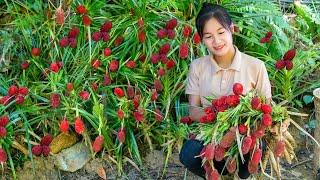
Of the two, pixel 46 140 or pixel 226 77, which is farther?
pixel 46 140

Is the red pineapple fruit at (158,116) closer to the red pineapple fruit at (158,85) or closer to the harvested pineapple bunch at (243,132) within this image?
the red pineapple fruit at (158,85)

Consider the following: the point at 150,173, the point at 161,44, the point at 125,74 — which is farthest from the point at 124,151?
the point at 161,44

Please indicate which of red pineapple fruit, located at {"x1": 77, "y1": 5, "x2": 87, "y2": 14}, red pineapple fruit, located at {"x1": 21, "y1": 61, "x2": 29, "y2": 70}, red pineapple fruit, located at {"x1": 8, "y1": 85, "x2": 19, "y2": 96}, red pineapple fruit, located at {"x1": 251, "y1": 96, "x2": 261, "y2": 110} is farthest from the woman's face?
red pineapple fruit, located at {"x1": 21, "y1": 61, "x2": 29, "y2": 70}

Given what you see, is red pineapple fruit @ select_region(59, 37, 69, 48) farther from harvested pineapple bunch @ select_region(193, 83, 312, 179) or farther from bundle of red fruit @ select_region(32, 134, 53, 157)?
harvested pineapple bunch @ select_region(193, 83, 312, 179)

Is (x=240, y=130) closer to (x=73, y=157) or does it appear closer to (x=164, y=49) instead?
(x=164, y=49)

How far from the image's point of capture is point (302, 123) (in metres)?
3.60

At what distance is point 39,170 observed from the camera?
128 inches

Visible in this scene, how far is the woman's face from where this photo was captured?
2.74m

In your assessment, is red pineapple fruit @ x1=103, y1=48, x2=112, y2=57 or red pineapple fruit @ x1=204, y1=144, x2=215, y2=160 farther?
red pineapple fruit @ x1=103, y1=48, x2=112, y2=57

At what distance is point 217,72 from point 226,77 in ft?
0.17

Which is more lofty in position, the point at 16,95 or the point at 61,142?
the point at 16,95

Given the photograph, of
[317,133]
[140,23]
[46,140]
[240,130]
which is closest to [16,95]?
[46,140]

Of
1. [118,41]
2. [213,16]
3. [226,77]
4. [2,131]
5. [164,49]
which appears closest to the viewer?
[213,16]

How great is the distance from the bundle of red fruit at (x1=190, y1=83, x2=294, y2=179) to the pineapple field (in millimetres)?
173
